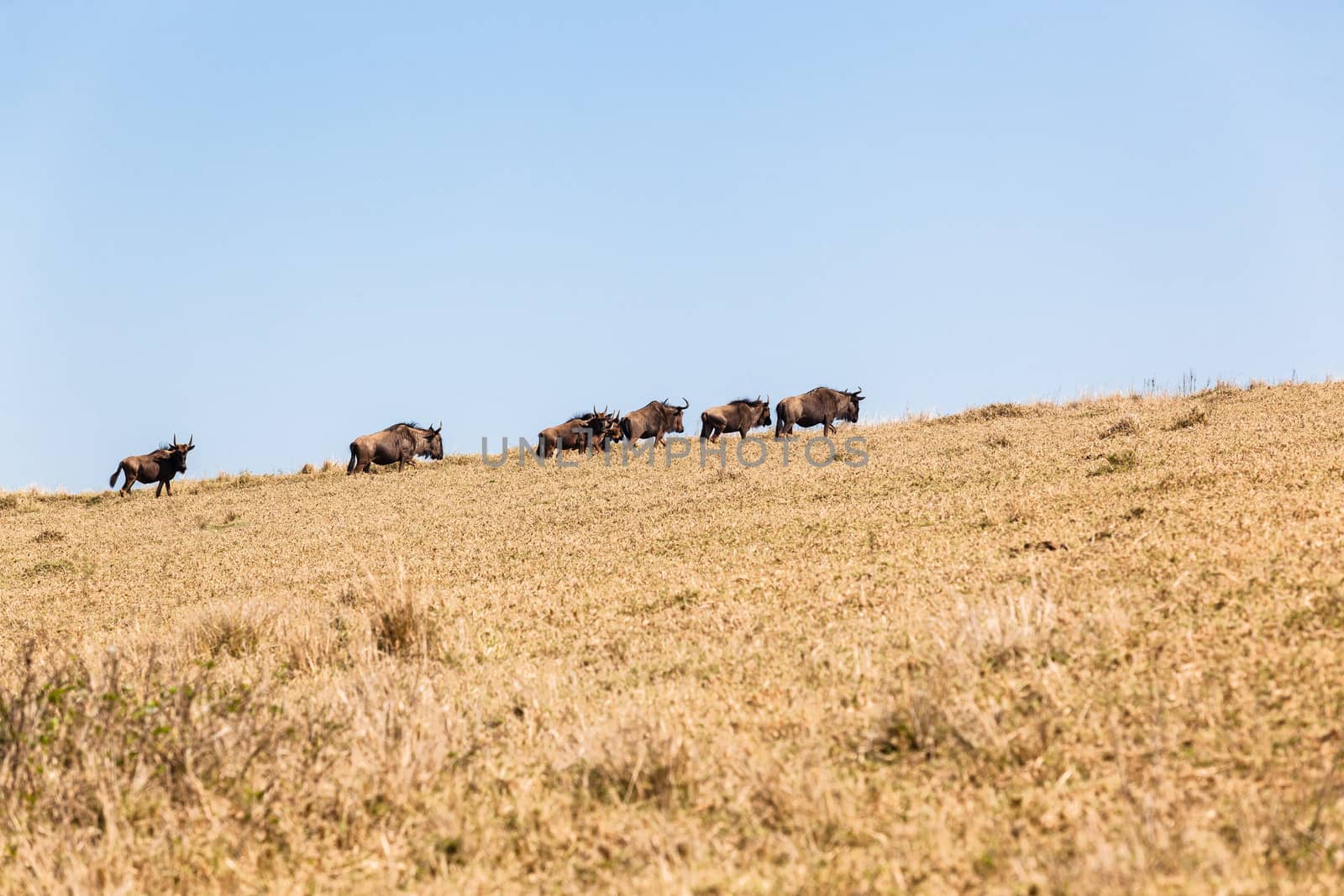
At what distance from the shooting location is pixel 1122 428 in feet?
49.8

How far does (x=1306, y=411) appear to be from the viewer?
14.5 metres

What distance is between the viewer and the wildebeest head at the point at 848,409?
102ft

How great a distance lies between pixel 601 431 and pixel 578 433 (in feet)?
3.93

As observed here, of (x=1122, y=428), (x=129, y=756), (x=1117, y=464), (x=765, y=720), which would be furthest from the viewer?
(x=1122, y=428)

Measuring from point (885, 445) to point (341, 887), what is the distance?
16.4 m

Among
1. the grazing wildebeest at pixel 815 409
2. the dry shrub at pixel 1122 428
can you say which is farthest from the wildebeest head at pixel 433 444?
the dry shrub at pixel 1122 428

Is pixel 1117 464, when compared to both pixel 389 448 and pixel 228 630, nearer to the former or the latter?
pixel 228 630

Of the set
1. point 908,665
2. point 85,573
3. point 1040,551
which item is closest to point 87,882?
point 908,665

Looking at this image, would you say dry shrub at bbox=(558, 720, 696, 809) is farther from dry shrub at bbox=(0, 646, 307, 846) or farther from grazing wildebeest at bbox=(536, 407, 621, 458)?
grazing wildebeest at bbox=(536, 407, 621, 458)

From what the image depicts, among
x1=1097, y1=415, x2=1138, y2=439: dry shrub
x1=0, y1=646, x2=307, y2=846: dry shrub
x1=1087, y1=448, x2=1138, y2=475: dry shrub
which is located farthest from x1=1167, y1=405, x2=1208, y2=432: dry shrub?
x1=0, y1=646, x2=307, y2=846: dry shrub

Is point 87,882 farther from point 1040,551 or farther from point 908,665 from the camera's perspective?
point 1040,551

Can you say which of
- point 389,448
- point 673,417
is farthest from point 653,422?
point 389,448

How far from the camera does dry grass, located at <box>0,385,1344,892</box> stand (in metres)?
3.41

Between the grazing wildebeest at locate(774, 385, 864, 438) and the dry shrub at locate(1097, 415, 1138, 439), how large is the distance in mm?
14412
